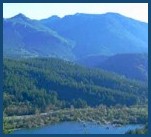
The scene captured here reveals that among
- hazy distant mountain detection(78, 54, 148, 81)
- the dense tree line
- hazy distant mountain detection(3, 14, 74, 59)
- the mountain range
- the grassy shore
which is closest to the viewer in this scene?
the grassy shore

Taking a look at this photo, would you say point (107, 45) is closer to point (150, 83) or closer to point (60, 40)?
point (60, 40)

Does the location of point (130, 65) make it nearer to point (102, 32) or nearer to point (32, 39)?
point (32, 39)

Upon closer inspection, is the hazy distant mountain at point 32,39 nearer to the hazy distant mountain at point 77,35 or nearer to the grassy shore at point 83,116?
the hazy distant mountain at point 77,35

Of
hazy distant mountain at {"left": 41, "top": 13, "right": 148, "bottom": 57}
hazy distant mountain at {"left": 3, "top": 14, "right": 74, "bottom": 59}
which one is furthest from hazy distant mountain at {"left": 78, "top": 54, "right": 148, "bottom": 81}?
hazy distant mountain at {"left": 41, "top": 13, "right": 148, "bottom": 57}

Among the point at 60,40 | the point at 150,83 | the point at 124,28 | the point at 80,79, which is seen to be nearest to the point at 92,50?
the point at 60,40

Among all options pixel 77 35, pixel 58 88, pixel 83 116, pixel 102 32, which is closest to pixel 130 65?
pixel 58 88

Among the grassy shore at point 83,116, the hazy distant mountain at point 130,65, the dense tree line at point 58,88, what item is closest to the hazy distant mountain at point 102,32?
the hazy distant mountain at point 130,65

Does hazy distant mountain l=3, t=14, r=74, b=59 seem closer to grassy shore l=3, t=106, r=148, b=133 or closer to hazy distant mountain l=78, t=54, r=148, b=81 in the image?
hazy distant mountain l=78, t=54, r=148, b=81
